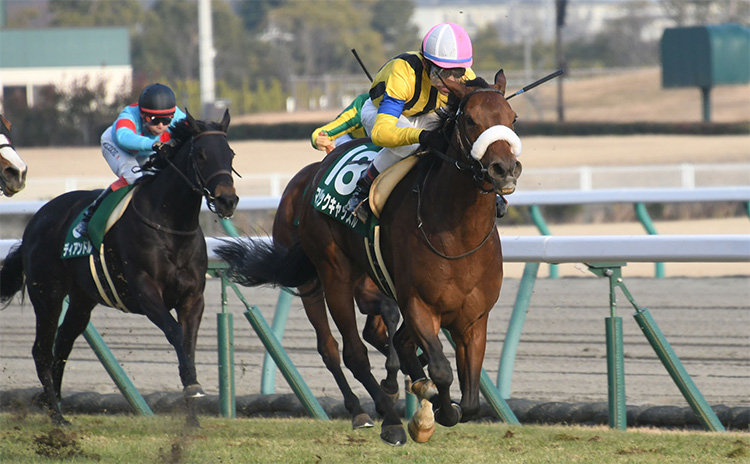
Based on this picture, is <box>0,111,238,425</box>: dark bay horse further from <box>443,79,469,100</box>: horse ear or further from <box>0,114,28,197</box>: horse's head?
<box>443,79,469,100</box>: horse ear

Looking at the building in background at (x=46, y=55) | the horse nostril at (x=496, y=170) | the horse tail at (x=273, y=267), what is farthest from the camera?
the building in background at (x=46, y=55)

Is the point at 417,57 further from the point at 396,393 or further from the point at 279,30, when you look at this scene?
the point at 279,30

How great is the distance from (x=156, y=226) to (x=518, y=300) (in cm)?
178

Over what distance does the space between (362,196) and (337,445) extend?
1.01 meters

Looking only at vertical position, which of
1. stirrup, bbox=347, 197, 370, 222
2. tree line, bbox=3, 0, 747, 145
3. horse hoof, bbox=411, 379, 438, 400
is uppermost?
stirrup, bbox=347, 197, 370, 222

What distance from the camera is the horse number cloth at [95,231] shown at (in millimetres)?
5883

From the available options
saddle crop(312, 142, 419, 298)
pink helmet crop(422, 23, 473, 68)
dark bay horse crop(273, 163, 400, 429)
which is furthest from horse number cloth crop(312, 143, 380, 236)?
pink helmet crop(422, 23, 473, 68)

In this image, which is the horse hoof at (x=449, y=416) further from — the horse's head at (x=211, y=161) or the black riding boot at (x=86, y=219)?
the black riding boot at (x=86, y=219)

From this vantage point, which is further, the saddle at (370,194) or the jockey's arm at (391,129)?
the saddle at (370,194)

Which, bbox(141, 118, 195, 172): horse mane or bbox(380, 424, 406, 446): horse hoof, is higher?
bbox(141, 118, 195, 172): horse mane

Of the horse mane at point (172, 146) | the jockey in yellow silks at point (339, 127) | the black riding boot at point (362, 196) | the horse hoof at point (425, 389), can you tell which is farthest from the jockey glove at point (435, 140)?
the horse mane at point (172, 146)

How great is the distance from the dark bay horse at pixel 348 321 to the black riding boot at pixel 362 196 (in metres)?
0.58

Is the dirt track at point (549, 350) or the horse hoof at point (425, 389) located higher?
the horse hoof at point (425, 389)

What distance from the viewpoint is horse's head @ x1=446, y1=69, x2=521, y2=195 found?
3.74 meters
